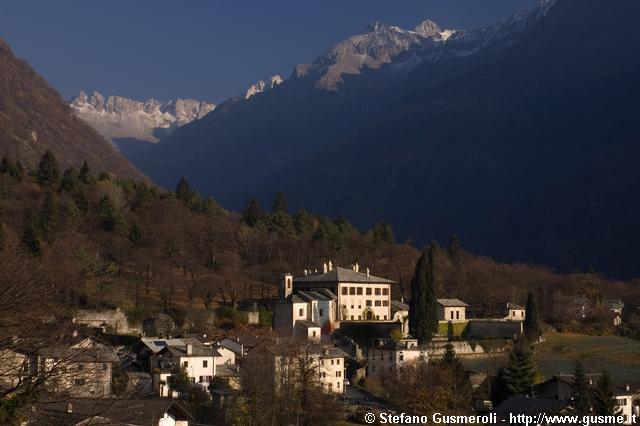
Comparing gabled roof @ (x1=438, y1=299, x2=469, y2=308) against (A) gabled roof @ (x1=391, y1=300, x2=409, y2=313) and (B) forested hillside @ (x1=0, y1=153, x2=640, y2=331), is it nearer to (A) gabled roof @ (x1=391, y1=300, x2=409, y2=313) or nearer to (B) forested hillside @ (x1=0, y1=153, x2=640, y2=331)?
(A) gabled roof @ (x1=391, y1=300, x2=409, y2=313)

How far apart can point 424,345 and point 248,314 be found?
13.1 meters

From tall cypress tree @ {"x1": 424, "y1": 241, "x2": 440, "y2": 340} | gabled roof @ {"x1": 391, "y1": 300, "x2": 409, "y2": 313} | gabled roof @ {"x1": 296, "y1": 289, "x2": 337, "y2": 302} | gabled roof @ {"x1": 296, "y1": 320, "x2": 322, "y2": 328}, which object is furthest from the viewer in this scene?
gabled roof @ {"x1": 391, "y1": 300, "x2": 409, "y2": 313}

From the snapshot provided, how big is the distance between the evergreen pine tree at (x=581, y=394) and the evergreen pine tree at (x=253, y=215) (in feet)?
166

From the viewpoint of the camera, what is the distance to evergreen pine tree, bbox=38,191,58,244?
80.8 metres

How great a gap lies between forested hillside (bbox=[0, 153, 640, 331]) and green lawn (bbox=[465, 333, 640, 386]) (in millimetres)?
9714

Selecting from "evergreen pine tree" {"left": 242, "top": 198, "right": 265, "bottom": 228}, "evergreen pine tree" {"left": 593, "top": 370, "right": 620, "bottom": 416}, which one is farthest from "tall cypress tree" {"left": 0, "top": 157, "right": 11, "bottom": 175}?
"evergreen pine tree" {"left": 593, "top": 370, "right": 620, "bottom": 416}

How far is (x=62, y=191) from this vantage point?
97.1m

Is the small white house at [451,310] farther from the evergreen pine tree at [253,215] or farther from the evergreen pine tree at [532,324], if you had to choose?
the evergreen pine tree at [253,215]

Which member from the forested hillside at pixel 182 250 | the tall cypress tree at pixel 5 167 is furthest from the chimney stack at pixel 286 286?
the tall cypress tree at pixel 5 167

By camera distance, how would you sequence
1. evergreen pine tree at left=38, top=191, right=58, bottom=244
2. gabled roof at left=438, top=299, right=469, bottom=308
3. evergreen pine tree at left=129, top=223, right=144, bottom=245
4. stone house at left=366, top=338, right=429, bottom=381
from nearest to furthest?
stone house at left=366, top=338, right=429, bottom=381, evergreen pine tree at left=38, top=191, right=58, bottom=244, gabled roof at left=438, top=299, right=469, bottom=308, evergreen pine tree at left=129, top=223, right=144, bottom=245

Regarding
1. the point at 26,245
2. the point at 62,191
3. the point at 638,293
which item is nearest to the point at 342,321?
the point at 26,245

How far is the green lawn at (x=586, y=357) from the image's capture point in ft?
232

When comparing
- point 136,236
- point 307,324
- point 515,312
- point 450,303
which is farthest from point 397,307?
point 136,236

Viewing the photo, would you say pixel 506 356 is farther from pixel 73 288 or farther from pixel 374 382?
pixel 73 288
